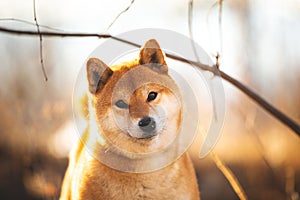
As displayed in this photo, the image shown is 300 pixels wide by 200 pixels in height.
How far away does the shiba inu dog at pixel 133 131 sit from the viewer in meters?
2.74

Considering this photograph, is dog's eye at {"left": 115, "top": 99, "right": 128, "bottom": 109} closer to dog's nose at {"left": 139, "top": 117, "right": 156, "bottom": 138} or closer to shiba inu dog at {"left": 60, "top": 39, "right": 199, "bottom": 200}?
shiba inu dog at {"left": 60, "top": 39, "right": 199, "bottom": 200}

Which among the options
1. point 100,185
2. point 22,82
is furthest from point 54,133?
point 100,185

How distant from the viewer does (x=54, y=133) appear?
479 cm

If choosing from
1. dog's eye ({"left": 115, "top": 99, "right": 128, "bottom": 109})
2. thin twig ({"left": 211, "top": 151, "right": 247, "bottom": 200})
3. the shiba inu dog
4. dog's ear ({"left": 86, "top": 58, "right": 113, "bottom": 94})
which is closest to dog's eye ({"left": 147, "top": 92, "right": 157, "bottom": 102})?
the shiba inu dog

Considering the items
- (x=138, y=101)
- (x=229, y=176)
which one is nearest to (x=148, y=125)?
(x=138, y=101)

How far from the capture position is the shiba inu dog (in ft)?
8.98

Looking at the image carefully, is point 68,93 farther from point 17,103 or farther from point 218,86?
point 218,86

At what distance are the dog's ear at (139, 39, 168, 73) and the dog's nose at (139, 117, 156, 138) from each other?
328mm

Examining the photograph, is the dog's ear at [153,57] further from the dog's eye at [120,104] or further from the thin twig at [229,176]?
the thin twig at [229,176]

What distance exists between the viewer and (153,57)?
2812mm

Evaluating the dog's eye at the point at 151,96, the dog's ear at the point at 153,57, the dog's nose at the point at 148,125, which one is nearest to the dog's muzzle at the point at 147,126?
the dog's nose at the point at 148,125

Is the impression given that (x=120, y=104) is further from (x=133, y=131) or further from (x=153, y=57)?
(x=153, y=57)

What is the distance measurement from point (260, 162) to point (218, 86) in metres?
4.15

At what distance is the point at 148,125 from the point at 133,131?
10 centimetres
